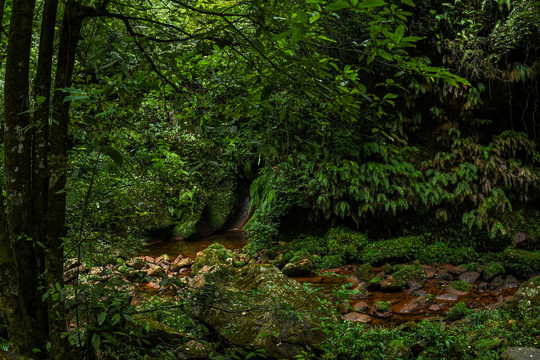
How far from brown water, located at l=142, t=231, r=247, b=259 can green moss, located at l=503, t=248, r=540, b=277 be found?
6330mm

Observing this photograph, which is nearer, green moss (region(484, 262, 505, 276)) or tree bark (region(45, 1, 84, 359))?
tree bark (region(45, 1, 84, 359))

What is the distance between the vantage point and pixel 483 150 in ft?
26.9

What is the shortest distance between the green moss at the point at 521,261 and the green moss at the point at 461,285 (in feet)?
3.72

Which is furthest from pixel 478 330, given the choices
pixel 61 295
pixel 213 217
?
pixel 213 217

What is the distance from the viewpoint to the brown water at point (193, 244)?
9852mm

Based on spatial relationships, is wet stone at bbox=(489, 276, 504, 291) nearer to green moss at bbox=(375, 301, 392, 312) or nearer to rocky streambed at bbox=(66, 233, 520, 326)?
rocky streambed at bbox=(66, 233, 520, 326)

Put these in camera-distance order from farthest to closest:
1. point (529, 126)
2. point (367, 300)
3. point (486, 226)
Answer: point (529, 126) < point (486, 226) < point (367, 300)

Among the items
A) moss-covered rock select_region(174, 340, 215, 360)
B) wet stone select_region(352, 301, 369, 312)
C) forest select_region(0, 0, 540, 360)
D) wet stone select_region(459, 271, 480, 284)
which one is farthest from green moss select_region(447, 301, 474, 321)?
moss-covered rock select_region(174, 340, 215, 360)

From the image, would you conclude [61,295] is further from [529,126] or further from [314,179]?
[529,126]

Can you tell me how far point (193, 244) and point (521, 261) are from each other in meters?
8.20

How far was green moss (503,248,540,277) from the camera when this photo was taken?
6.46 metres

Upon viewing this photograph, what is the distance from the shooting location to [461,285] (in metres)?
6.20

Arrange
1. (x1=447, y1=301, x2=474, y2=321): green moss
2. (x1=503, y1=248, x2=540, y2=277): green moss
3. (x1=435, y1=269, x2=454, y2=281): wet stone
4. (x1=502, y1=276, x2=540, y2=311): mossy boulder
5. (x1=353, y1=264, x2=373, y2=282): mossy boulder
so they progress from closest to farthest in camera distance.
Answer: (x1=502, y1=276, x2=540, y2=311): mossy boulder → (x1=447, y1=301, x2=474, y2=321): green moss → (x1=503, y1=248, x2=540, y2=277): green moss → (x1=435, y1=269, x2=454, y2=281): wet stone → (x1=353, y1=264, x2=373, y2=282): mossy boulder

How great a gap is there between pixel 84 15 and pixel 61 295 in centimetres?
152
